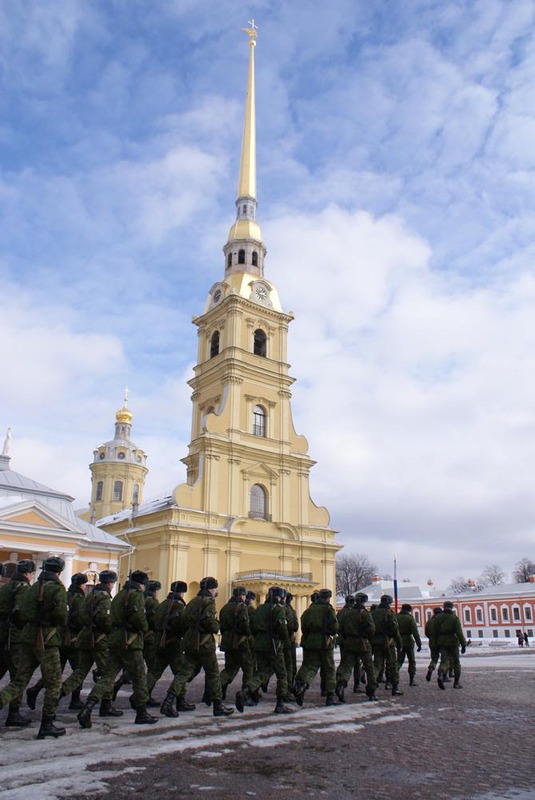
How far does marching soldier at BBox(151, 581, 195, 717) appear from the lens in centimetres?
934

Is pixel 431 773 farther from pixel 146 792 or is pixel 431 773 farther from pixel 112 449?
pixel 112 449

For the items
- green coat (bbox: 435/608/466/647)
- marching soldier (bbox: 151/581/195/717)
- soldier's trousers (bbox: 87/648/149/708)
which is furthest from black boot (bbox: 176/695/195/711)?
green coat (bbox: 435/608/466/647)

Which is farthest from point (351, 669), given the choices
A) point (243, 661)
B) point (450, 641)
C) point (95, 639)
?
point (95, 639)

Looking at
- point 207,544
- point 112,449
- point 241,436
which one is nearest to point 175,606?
point 207,544

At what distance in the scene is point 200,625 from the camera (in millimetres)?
8883

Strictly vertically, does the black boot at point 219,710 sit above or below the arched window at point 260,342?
below

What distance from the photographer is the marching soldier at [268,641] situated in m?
9.73

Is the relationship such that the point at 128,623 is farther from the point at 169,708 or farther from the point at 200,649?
the point at 169,708

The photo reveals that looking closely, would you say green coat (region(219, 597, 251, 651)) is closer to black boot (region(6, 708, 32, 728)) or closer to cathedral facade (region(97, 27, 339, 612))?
black boot (region(6, 708, 32, 728))

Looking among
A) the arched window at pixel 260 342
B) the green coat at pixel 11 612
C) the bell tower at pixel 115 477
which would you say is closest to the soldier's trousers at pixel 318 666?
the green coat at pixel 11 612

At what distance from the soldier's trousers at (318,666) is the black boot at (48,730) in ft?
13.5

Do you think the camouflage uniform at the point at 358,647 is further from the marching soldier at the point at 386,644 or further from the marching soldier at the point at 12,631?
the marching soldier at the point at 12,631

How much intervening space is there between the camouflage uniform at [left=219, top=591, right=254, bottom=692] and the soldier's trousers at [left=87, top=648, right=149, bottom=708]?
187 centimetres

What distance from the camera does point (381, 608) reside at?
12.5 metres
